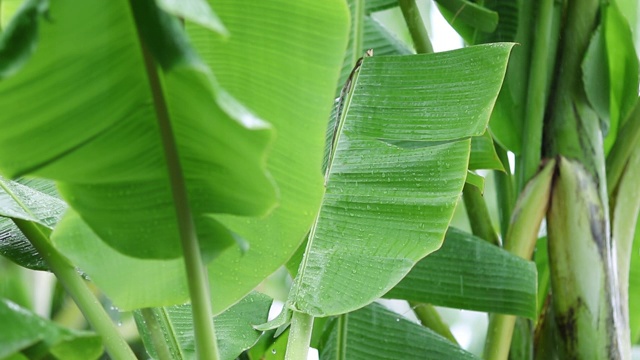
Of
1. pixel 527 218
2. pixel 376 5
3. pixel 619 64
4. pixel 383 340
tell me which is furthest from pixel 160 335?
pixel 619 64

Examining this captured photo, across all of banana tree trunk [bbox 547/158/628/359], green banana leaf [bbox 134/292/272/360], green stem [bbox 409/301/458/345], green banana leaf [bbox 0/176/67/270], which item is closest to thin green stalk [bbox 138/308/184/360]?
green banana leaf [bbox 134/292/272/360]

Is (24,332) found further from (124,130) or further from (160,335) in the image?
(160,335)

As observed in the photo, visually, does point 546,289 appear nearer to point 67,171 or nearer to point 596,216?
point 596,216

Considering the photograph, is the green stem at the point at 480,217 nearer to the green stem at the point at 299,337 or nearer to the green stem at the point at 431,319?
the green stem at the point at 431,319

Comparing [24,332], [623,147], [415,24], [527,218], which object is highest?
[415,24]

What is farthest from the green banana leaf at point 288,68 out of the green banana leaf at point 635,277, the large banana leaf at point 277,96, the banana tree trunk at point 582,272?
the green banana leaf at point 635,277

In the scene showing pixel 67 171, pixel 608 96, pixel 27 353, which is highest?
pixel 608 96

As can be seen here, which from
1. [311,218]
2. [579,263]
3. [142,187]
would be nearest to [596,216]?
[579,263]
